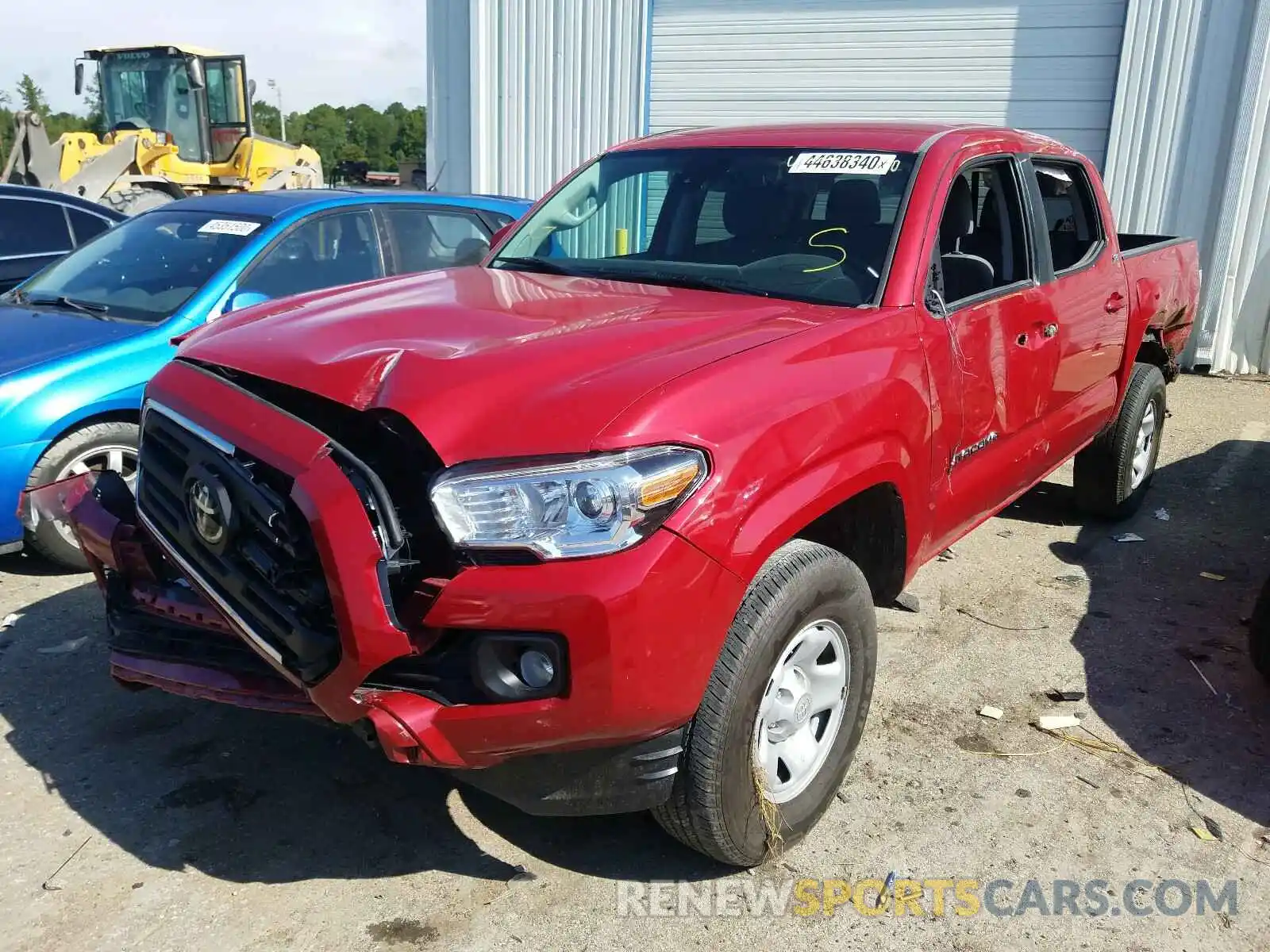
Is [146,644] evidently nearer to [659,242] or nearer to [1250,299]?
[659,242]

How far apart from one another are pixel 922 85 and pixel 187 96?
39.3 feet

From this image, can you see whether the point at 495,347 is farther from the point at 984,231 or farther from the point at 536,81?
the point at 536,81

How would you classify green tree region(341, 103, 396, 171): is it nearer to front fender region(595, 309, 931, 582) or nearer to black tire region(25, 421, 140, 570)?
black tire region(25, 421, 140, 570)

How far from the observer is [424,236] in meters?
5.98

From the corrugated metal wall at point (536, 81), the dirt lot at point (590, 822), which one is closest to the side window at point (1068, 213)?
the dirt lot at point (590, 822)

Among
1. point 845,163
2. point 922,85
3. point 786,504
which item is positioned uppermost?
point 922,85

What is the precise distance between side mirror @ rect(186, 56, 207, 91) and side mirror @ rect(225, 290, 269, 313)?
12929mm

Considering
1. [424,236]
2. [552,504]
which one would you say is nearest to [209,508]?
[552,504]

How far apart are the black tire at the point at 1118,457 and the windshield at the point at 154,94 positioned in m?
15.5

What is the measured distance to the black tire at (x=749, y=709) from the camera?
7.92 ft

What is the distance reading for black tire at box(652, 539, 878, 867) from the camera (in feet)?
7.92

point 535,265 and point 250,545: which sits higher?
point 535,265

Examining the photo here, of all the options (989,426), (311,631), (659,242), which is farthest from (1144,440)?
(311,631)

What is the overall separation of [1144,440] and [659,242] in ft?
11.2
